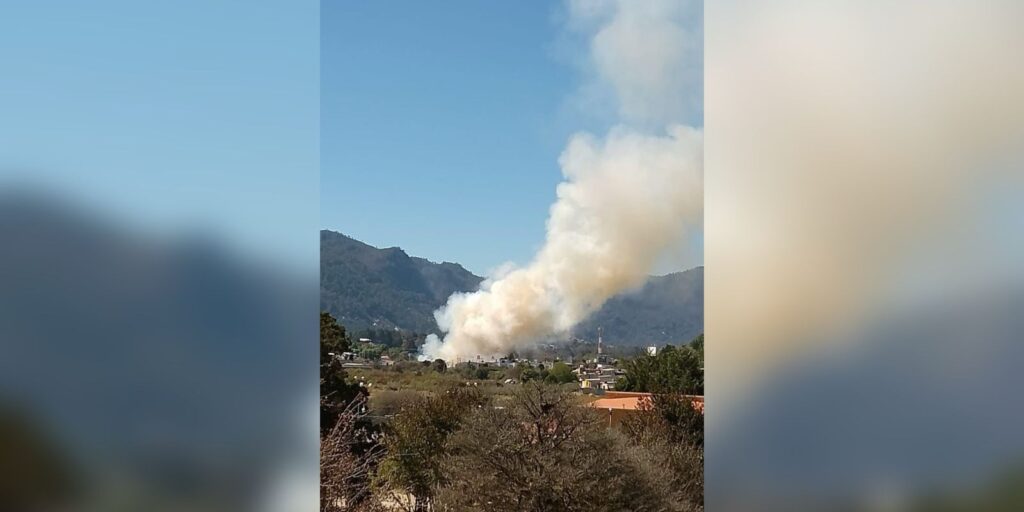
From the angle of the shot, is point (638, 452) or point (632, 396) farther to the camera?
point (632, 396)

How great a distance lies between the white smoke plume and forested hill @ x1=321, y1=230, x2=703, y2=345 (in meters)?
0.21

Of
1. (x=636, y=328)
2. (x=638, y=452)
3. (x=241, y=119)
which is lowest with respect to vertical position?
→ (x=638, y=452)

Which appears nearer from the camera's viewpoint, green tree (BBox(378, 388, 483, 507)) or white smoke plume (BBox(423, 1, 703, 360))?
white smoke plume (BBox(423, 1, 703, 360))

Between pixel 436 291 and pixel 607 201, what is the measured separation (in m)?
2.60

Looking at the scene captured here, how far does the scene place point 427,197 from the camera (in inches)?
439

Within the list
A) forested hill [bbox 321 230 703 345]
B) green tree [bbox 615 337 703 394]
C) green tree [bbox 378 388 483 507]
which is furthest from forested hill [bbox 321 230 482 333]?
green tree [bbox 615 337 703 394]

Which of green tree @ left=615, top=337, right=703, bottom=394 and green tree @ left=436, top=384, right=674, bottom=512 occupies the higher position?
green tree @ left=615, top=337, right=703, bottom=394

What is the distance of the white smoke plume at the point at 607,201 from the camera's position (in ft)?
34.1

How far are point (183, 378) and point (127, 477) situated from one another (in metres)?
0.17

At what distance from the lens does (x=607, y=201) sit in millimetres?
11086

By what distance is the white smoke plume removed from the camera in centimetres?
1040

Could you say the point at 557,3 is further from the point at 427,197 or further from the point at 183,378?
the point at 183,378

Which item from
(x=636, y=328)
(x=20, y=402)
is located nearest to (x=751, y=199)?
(x=20, y=402)

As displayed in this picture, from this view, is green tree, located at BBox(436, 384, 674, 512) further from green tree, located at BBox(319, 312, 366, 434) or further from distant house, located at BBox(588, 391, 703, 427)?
green tree, located at BBox(319, 312, 366, 434)
